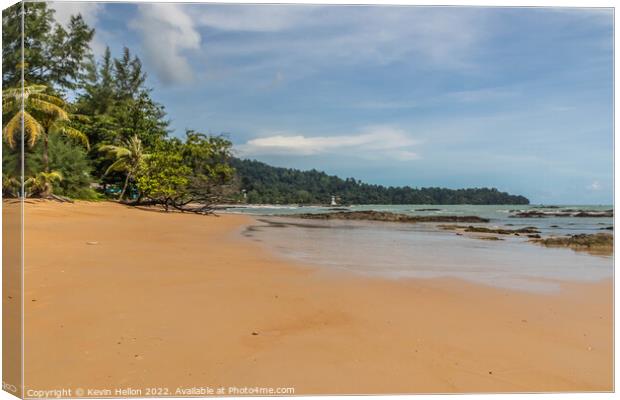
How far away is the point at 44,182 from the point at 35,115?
0.37 meters

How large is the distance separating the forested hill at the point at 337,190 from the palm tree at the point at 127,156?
83 centimetres

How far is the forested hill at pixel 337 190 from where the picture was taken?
2.58 meters

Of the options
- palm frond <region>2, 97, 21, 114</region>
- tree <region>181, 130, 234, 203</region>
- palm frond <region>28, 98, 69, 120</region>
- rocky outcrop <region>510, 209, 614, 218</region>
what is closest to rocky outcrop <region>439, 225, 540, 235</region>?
rocky outcrop <region>510, 209, 614, 218</region>

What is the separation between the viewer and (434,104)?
93.0 inches

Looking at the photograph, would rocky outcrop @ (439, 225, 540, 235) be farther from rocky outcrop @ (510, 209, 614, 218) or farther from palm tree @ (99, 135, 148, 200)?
palm tree @ (99, 135, 148, 200)

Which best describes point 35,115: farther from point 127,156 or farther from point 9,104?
point 127,156

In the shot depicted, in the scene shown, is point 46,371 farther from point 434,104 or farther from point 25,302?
point 434,104

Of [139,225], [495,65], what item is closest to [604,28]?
[495,65]

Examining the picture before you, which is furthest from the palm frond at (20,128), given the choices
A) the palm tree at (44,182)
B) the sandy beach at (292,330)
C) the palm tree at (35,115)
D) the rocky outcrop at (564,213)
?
the rocky outcrop at (564,213)

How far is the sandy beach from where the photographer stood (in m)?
1.61

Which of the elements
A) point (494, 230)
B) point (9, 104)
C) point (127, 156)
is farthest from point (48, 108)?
point (494, 230)

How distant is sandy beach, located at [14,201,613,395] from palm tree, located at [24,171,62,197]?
0.07 meters

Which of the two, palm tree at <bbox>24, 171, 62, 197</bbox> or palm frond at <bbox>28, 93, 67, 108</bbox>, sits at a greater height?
palm frond at <bbox>28, 93, 67, 108</bbox>

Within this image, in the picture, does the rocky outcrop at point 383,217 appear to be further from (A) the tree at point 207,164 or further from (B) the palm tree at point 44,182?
(B) the palm tree at point 44,182
